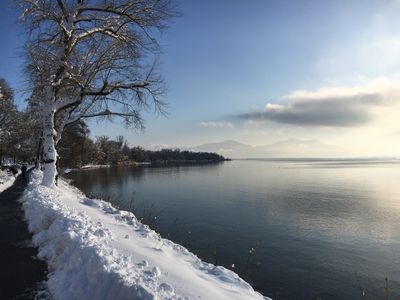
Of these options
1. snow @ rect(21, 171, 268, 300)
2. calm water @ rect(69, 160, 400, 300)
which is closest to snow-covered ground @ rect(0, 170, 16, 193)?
calm water @ rect(69, 160, 400, 300)

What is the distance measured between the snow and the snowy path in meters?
0.29

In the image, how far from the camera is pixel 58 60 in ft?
57.9

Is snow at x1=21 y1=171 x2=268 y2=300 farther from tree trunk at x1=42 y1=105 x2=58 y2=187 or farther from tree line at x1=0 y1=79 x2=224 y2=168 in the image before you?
tree line at x1=0 y1=79 x2=224 y2=168

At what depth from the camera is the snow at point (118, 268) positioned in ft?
18.5

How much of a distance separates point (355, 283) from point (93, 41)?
17415mm

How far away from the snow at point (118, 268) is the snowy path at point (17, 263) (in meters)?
0.29

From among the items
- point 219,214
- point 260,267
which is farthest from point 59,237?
point 219,214

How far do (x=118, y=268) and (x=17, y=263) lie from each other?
3.40 meters

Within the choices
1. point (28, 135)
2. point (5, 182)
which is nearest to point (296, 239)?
point (5, 182)

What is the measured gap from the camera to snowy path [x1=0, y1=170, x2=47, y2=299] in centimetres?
647

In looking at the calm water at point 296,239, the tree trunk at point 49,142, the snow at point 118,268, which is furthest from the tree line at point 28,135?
the snow at point 118,268

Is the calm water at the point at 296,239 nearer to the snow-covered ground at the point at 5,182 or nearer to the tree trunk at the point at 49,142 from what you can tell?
the tree trunk at the point at 49,142

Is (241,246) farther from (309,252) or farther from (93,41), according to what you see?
(93,41)

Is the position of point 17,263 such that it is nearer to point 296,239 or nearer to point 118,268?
point 118,268
